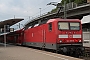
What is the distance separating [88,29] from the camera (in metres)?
27.4

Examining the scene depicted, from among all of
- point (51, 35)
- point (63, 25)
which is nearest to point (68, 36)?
point (63, 25)

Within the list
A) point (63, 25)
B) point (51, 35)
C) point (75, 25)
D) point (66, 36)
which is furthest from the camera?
point (51, 35)

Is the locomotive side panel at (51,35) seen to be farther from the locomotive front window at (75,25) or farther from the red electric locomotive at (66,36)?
the locomotive front window at (75,25)

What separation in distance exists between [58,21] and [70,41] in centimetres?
196

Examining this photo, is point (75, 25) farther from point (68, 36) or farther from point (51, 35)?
point (51, 35)

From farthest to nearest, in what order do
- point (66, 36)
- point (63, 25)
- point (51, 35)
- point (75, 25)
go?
point (51, 35) < point (75, 25) < point (63, 25) < point (66, 36)

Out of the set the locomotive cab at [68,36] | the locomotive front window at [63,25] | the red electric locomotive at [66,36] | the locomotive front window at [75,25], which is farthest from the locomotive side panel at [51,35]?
the locomotive front window at [75,25]

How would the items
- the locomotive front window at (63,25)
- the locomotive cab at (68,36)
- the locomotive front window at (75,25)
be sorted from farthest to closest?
the locomotive front window at (75,25) < the locomotive front window at (63,25) < the locomotive cab at (68,36)

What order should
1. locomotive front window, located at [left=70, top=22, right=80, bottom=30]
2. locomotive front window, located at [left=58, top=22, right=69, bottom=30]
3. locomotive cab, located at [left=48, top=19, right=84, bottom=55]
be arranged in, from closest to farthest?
locomotive cab, located at [left=48, top=19, right=84, bottom=55] → locomotive front window, located at [left=58, top=22, right=69, bottom=30] → locomotive front window, located at [left=70, top=22, right=80, bottom=30]

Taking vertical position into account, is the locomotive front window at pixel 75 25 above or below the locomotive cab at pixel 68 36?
above

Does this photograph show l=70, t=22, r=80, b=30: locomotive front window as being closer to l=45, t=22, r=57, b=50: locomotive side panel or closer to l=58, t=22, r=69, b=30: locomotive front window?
l=58, t=22, r=69, b=30: locomotive front window

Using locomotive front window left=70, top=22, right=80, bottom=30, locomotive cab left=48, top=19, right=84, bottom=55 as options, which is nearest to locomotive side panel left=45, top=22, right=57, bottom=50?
locomotive cab left=48, top=19, right=84, bottom=55

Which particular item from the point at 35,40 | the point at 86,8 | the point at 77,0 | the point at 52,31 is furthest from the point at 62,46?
the point at 77,0

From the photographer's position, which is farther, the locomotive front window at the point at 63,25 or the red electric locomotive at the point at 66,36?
the locomotive front window at the point at 63,25
